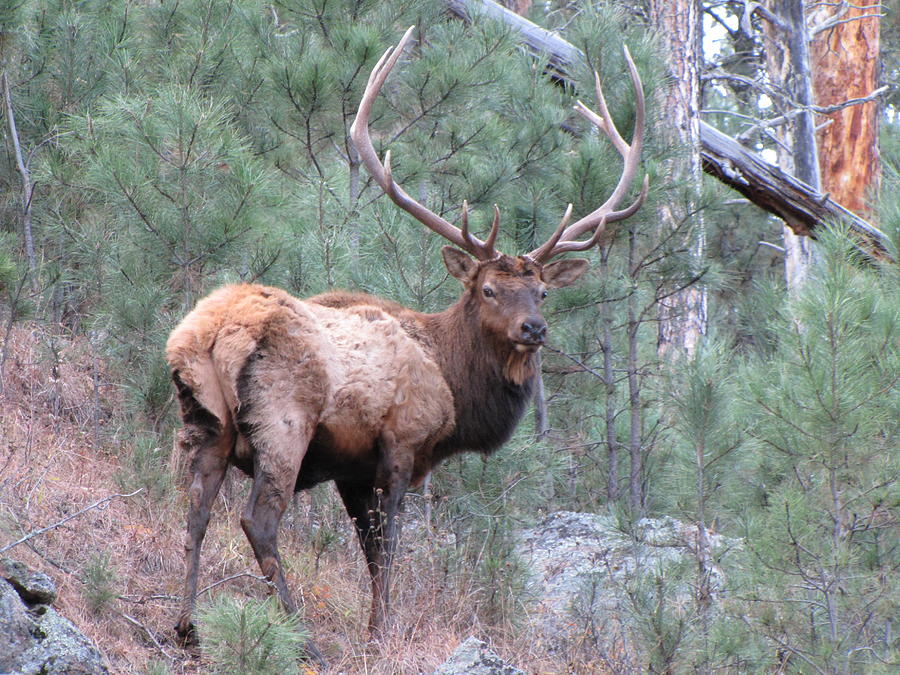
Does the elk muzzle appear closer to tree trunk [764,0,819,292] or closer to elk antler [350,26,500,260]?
elk antler [350,26,500,260]

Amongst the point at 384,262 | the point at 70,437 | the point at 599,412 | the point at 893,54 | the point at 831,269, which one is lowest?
the point at 70,437

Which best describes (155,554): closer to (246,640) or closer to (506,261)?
(246,640)

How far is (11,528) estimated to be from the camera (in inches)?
220

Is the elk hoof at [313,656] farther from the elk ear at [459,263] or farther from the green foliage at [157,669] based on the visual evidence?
the elk ear at [459,263]

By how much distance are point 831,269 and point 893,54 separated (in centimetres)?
1571

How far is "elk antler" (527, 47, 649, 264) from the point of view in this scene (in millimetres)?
6930

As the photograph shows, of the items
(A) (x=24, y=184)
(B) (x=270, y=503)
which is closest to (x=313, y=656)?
(B) (x=270, y=503)

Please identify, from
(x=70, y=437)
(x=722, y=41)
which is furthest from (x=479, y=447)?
(x=722, y=41)

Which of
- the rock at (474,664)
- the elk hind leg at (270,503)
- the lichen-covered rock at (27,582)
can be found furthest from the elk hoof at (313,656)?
the lichen-covered rock at (27,582)

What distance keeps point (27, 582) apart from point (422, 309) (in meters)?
4.01

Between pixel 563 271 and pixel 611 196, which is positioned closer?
pixel 563 271

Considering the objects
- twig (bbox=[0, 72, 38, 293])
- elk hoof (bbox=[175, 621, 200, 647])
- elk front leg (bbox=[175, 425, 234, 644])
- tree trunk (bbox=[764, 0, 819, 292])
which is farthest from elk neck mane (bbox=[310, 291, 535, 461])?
tree trunk (bbox=[764, 0, 819, 292])

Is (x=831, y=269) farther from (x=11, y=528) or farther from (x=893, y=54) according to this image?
(x=893, y=54)

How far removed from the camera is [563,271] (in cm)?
717
